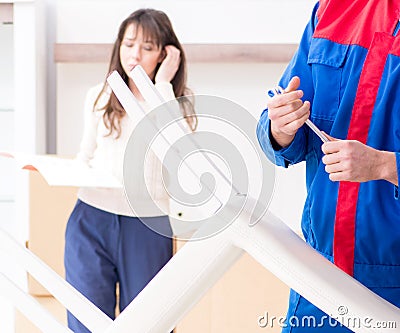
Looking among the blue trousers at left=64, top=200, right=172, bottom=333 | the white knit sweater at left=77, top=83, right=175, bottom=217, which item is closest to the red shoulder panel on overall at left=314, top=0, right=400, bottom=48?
the white knit sweater at left=77, top=83, right=175, bottom=217

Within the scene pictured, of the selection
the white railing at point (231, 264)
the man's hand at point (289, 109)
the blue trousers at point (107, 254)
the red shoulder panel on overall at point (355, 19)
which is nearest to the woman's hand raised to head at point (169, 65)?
the blue trousers at point (107, 254)

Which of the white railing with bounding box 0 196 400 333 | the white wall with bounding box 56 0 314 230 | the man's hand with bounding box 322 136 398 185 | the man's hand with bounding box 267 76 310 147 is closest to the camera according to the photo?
the white railing with bounding box 0 196 400 333

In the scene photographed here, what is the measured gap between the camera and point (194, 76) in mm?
4121

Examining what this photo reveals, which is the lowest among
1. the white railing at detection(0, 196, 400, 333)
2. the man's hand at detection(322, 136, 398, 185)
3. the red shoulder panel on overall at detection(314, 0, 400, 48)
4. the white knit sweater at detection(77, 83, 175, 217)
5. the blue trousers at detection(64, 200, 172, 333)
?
the blue trousers at detection(64, 200, 172, 333)

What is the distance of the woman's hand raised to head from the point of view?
2693 mm

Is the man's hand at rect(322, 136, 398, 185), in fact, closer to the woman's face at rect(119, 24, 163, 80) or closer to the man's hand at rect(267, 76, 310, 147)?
the man's hand at rect(267, 76, 310, 147)

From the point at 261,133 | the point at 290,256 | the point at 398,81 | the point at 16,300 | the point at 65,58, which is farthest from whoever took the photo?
the point at 65,58

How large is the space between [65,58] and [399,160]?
3130 mm

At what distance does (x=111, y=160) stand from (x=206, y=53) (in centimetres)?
155

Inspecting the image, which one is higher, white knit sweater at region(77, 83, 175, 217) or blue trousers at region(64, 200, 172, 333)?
white knit sweater at region(77, 83, 175, 217)

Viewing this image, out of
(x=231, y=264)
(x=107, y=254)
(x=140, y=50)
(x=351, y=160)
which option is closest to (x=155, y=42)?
(x=140, y=50)

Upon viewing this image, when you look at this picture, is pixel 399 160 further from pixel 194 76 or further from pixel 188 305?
pixel 194 76

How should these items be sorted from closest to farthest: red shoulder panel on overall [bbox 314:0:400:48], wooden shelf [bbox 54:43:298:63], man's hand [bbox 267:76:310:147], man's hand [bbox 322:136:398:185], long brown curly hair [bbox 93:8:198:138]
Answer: man's hand [bbox 322:136:398:185] < man's hand [bbox 267:76:310:147] < red shoulder panel on overall [bbox 314:0:400:48] < long brown curly hair [bbox 93:8:198:138] < wooden shelf [bbox 54:43:298:63]

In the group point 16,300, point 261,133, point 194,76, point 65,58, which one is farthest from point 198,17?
point 16,300
